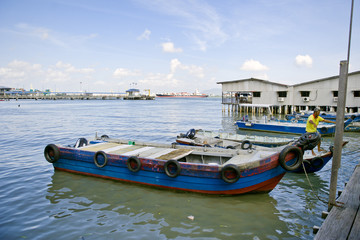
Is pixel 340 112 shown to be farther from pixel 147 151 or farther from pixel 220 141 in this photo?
pixel 220 141

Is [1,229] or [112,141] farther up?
[112,141]

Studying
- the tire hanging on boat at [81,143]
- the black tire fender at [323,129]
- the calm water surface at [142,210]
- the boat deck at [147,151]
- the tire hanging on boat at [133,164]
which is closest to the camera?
the calm water surface at [142,210]

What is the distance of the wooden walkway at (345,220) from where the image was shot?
16.0 ft

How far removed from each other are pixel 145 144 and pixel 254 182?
19.2 ft

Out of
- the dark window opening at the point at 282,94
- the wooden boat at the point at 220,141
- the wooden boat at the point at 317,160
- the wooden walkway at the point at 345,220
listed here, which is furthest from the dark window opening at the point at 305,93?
the wooden walkway at the point at 345,220

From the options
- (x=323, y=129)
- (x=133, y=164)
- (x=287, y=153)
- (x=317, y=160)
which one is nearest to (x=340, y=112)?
(x=287, y=153)

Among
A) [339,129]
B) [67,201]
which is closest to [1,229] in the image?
[67,201]

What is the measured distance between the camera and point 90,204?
874 cm

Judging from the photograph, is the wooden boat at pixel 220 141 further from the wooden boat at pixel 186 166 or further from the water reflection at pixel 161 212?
the water reflection at pixel 161 212

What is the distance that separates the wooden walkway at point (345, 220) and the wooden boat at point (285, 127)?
55.6 feet

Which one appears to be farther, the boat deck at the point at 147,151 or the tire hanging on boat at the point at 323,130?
the tire hanging on boat at the point at 323,130

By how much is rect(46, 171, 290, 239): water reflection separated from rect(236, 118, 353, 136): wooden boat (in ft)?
52.5

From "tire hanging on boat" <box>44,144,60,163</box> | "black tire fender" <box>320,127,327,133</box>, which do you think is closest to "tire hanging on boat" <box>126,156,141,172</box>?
"tire hanging on boat" <box>44,144,60,163</box>

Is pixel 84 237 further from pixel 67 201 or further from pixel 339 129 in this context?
pixel 339 129
